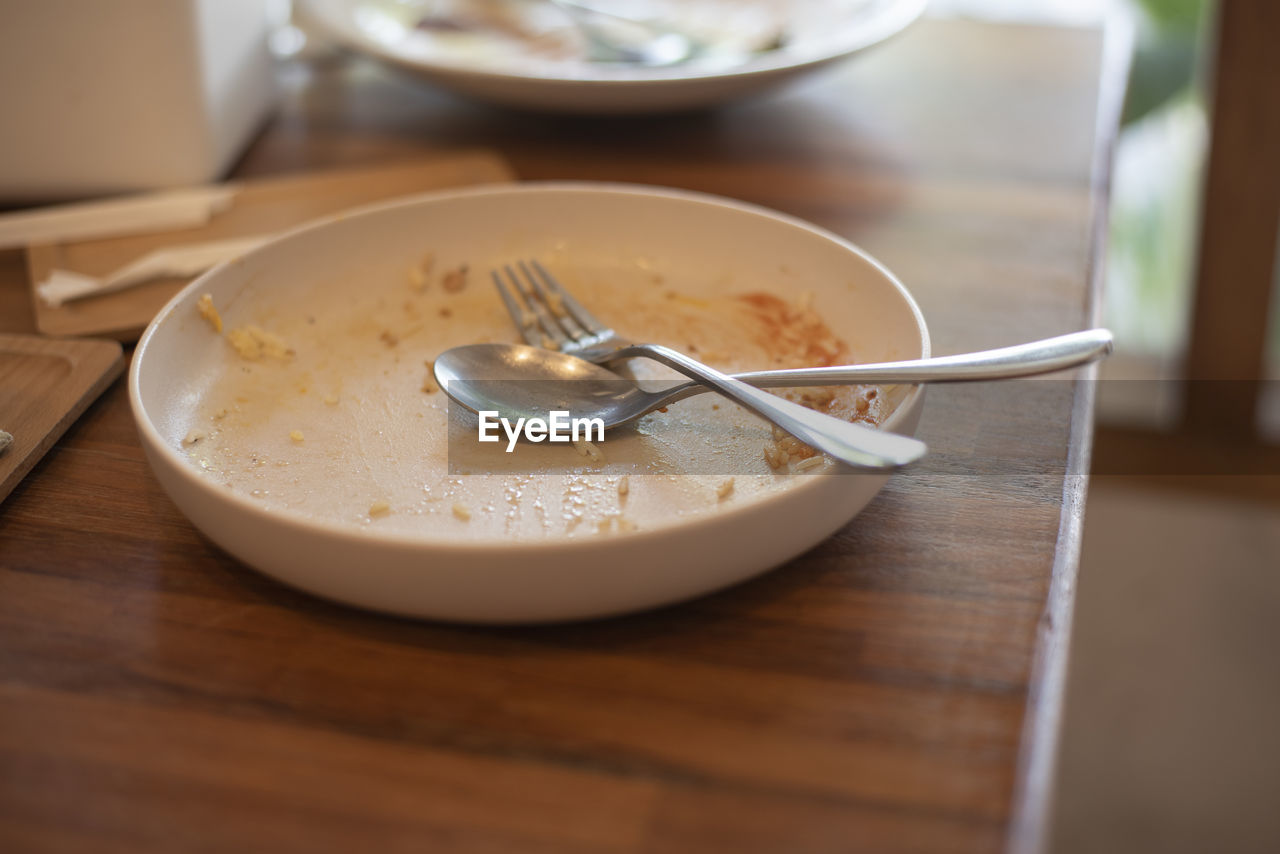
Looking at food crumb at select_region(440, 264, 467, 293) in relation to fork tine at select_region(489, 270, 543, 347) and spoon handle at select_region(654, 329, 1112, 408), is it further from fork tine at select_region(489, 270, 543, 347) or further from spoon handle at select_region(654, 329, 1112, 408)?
spoon handle at select_region(654, 329, 1112, 408)

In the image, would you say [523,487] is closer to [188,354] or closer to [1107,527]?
[188,354]

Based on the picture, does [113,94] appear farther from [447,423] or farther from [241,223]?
[447,423]

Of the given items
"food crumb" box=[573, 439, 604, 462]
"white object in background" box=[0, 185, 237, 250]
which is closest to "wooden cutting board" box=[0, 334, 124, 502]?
"white object in background" box=[0, 185, 237, 250]

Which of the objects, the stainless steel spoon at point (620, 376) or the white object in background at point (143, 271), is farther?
the white object in background at point (143, 271)

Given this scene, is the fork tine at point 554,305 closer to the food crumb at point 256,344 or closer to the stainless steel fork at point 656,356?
the stainless steel fork at point 656,356

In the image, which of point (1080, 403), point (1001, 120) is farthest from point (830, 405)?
point (1001, 120)

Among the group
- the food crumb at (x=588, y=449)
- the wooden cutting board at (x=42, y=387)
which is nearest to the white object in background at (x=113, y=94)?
the wooden cutting board at (x=42, y=387)
